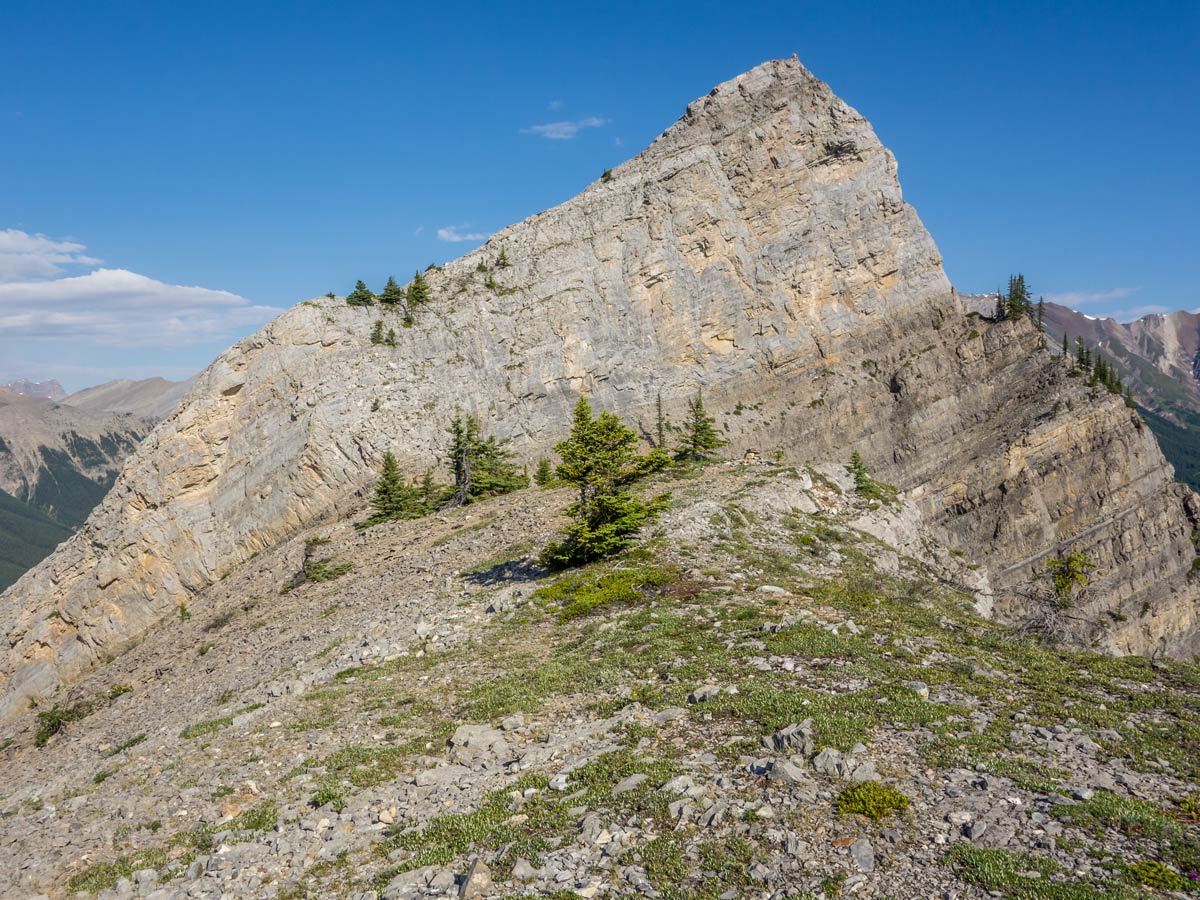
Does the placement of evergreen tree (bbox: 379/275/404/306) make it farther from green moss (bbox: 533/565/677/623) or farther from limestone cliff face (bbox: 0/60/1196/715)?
green moss (bbox: 533/565/677/623)

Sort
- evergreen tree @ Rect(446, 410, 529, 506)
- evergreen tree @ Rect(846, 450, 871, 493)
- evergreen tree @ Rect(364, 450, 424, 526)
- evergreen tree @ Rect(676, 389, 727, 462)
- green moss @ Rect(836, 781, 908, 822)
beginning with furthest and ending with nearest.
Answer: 1. evergreen tree @ Rect(676, 389, 727, 462)
2. evergreen tree @ Rect(446, 410, 529, 506)
3. evergreen tree @ Rect(364, 450, 424, 526)
4. evergreen tree @ Rect(846, 450, 871, 493)
5. green moss @ Rect(836, 781, 908, 822)

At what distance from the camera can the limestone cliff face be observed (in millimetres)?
63250

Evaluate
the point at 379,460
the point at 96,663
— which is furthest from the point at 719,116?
the point at 96,663

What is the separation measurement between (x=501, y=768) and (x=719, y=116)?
8225cm

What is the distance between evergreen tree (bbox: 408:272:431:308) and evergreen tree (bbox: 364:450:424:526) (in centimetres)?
2674

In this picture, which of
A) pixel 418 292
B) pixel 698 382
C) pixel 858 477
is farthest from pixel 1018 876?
pixel 418 292

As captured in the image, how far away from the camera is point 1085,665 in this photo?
15680 millimetres

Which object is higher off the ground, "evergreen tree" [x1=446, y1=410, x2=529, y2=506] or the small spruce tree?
the small spruce tree

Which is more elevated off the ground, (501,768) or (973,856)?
(973,856)

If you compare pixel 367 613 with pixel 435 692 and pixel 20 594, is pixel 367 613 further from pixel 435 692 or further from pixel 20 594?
pixel 20 594

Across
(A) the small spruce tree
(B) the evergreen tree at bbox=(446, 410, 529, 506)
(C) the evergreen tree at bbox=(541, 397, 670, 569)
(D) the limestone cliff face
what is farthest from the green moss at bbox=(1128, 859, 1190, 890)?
(A) the small spruce tree

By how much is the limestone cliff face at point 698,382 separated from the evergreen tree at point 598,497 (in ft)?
131

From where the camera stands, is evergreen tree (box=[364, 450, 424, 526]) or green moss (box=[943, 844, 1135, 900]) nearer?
green moss (box=[943, 844, 1135, 900])

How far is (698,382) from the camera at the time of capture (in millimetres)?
75562
